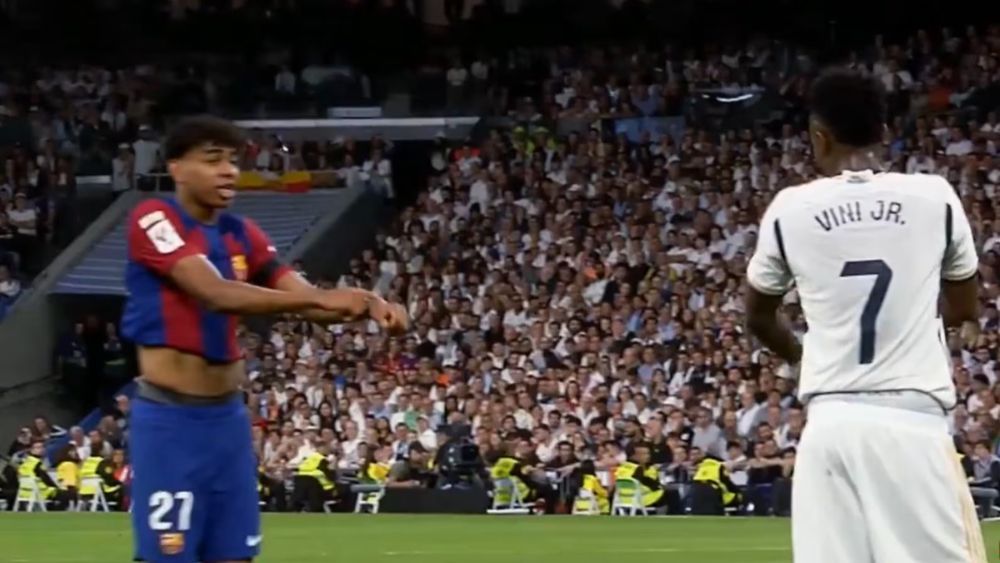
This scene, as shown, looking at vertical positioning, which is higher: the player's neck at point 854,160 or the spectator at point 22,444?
the player's neck at point 854,160

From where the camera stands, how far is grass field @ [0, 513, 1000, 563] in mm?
17828

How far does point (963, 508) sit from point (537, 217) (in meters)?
26.2

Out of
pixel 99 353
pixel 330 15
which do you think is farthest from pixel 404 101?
pixel 99 353

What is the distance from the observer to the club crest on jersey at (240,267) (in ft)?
27.4

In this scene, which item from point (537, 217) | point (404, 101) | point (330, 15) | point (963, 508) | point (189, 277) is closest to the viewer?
point (963, 508)

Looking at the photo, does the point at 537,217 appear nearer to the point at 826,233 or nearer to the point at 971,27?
the point at 971,27

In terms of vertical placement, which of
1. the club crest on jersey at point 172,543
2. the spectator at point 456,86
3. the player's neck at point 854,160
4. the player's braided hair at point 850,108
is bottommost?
the spectator at point 456,86

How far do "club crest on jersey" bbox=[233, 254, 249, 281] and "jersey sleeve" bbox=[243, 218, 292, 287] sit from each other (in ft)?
0.11

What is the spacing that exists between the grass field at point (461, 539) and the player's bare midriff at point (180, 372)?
9.07 m

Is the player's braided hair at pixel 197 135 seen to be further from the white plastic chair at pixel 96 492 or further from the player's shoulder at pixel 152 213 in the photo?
Result: the white plastic chair at pixel 96 492

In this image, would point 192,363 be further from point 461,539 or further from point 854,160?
point 461,539

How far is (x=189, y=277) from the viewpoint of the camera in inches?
316

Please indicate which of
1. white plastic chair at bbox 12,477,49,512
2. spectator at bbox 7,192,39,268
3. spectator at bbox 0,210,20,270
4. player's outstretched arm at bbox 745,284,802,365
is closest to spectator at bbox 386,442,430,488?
white plastic chair at bbox 12,477,49,512

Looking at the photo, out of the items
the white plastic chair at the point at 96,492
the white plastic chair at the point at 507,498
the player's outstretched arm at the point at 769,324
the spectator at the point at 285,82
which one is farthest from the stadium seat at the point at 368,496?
the player's outstretched arm at the point at 769,324
